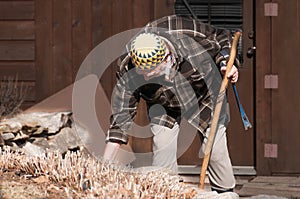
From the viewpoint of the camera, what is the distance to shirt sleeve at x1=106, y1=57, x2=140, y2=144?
16.8 ft

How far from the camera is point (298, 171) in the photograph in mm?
7820

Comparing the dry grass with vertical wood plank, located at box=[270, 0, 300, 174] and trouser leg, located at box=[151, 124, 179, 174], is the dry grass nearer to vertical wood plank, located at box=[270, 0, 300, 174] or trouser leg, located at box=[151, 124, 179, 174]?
trouser leg, located at box=[151, 124, 179, 174]

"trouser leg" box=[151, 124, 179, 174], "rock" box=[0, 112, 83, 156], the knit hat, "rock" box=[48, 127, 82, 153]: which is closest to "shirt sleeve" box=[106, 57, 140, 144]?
"trouser leg" box=[151, 124, 179, 174]

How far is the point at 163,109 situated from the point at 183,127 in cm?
249

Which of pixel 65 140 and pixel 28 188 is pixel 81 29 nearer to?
pixel 65 140

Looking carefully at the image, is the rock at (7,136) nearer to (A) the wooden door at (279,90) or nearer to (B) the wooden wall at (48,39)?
(B) the wooden wall at (48,39)

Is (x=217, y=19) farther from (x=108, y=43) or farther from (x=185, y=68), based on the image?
(x=185, y=68)

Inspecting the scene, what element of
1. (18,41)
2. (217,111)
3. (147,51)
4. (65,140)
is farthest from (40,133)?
(147,51)

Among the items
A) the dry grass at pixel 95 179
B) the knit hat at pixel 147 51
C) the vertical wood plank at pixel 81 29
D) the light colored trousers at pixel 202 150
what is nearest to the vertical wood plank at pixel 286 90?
the vertical wood plank at pixel 81 29

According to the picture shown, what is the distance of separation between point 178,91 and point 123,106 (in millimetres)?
444

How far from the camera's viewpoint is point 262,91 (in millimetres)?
7820

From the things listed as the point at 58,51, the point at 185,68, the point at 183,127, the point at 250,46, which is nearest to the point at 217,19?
the point at 250,46

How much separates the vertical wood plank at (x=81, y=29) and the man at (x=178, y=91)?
2724 mm

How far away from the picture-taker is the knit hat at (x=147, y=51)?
4.66 metres
